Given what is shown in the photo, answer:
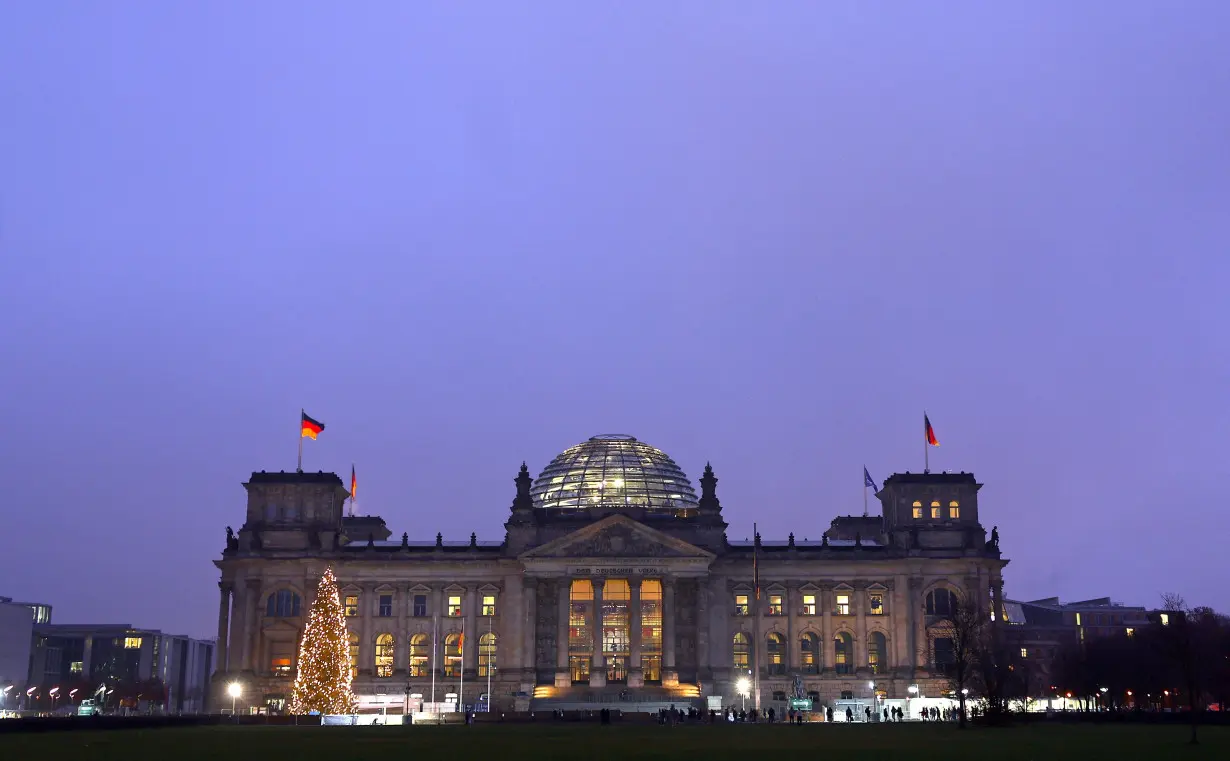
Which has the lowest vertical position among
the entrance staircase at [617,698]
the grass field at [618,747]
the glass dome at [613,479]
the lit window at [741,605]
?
the grass field at [618,747]

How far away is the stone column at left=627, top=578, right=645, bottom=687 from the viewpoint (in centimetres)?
12975

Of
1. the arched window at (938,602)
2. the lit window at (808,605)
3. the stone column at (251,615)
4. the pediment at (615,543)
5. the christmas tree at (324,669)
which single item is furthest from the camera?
the lit window at (808,605)

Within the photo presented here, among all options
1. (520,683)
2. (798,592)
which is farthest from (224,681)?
(798,592)

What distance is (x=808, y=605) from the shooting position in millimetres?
136000

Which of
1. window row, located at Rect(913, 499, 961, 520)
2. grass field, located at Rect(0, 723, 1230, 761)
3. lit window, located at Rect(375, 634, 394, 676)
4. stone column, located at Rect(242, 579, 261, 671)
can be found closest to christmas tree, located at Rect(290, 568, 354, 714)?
lit window, located at Rect(375, 634, 394, 676)

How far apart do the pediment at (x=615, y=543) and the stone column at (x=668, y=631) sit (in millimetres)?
3190

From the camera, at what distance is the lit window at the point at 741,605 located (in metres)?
135

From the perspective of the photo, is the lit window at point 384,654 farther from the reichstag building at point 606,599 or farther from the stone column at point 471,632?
the stone column at point 471,632

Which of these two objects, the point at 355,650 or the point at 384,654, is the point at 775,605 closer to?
the point at 384,654

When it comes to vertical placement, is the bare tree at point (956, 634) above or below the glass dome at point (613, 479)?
below

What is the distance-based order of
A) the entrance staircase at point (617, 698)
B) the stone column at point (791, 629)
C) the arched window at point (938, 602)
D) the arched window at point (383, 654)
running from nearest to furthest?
the entrance staircase at point (617, 698) < the stone column at point (791, 629) < the arched window at point (383, 654) < the arched window at point (938, 602)

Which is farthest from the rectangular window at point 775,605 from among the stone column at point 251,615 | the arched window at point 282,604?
the stone column at point 251,615

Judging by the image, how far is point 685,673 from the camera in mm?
131875

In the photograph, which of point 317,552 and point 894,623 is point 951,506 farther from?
point 317,552
